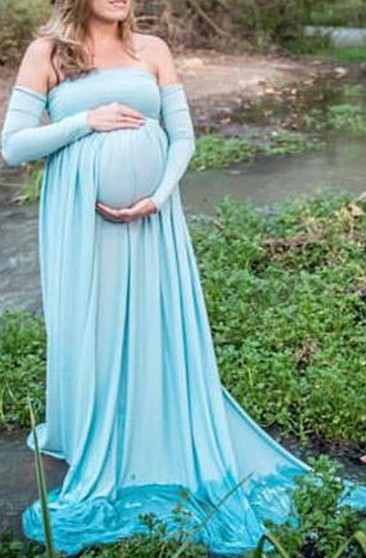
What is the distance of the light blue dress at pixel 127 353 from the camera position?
10.7 feet

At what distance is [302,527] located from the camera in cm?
310

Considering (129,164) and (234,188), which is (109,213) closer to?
(129,164)

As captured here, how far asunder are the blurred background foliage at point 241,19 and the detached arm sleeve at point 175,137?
43.6 feet

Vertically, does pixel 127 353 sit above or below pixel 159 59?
below

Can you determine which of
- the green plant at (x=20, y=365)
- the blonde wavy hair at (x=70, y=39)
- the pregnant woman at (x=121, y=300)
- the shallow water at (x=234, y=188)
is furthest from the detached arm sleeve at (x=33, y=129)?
the shallow water at (x=234, y=188)

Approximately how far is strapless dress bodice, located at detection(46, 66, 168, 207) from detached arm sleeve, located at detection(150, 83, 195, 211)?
5 cm

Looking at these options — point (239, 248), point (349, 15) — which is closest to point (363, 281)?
point (239, 248)

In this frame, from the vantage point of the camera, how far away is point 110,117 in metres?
3.21

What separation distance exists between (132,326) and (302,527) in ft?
2.71

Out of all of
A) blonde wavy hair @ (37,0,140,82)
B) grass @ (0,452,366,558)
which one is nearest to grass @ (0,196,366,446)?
grass @ (0,452,366,558)

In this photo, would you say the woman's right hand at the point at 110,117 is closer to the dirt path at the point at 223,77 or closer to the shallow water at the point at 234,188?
the shallow water at the point at 234,188

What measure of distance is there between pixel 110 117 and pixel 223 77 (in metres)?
11.7

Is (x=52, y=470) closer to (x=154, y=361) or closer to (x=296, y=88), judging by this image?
(x=154, y=361)

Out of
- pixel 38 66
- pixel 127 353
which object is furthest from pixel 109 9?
pixel 127 353
